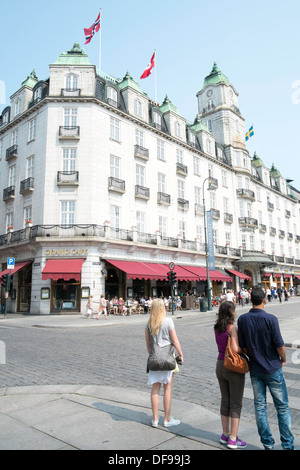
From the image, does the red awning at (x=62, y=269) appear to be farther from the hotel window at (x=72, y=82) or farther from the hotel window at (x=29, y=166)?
the hotel window at (x=72, y=82)

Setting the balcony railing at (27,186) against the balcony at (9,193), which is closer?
the balcony railing at (27,186)

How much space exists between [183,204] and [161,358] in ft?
93.6

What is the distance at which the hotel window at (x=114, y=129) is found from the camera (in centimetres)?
2704

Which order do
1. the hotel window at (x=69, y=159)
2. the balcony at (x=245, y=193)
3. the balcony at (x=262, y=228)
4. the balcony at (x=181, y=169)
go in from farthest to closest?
1. the balcony at (x=262, y=228)
2. the balcony at (x=245, y=193)
3. the balcony at (x=181, y=169)
4. the hotel window at (x=69, y=159)

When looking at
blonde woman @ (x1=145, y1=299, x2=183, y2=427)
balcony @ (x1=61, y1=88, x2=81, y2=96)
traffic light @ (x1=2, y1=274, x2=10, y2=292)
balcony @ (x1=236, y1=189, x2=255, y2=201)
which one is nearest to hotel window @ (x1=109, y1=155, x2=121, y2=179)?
balcony @ (x1=61, y1=88, x2=81, y2=96)

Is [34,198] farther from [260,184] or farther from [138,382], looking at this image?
[260,184]

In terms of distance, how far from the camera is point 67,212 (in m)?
24.3

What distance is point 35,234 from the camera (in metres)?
23.5

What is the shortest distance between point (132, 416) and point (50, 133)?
24.8 meters

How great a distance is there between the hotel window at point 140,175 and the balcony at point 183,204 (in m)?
4.58

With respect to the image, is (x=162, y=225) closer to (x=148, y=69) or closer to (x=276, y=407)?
(x=148, y=69)

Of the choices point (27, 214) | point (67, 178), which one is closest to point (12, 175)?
point (27, 214)

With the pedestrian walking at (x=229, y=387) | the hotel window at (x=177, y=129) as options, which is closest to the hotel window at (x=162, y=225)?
the hotel window at (x=177, y=129)

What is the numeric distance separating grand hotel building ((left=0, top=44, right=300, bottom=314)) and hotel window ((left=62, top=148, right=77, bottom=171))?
8cm
